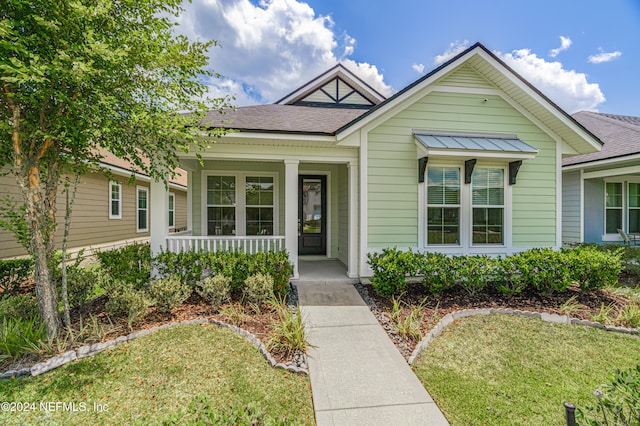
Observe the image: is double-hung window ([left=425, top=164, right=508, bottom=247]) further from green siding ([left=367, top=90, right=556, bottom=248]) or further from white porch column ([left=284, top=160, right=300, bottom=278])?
white porch column ([left=284, top=160, right=300, bottom=278])

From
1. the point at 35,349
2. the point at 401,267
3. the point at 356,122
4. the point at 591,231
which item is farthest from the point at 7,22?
the point at 591,231

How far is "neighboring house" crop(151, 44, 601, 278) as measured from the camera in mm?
5895

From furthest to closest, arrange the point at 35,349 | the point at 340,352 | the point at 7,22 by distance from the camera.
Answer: the point at 340,352 → the point at 35,349 → the point at 7,22

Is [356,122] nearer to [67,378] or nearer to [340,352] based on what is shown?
[340,352]

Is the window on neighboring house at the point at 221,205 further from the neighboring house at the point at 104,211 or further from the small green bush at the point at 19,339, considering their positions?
the small green bush at the point at 19,339

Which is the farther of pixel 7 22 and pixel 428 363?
pixel 428 363

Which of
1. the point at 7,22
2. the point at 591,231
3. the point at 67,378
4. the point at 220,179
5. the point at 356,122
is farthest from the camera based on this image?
the point at 591,231

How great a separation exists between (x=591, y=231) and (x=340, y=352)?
9855mm

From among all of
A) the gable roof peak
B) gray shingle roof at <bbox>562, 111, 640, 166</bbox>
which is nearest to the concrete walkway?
the gable roof peak

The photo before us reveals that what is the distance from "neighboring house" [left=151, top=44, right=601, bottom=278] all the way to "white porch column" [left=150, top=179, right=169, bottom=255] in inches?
1.0

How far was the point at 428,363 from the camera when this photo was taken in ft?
11.4

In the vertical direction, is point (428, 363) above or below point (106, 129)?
below

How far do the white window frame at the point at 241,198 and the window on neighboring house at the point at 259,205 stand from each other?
9cm

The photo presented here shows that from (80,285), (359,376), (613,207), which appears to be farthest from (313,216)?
(613,207)
